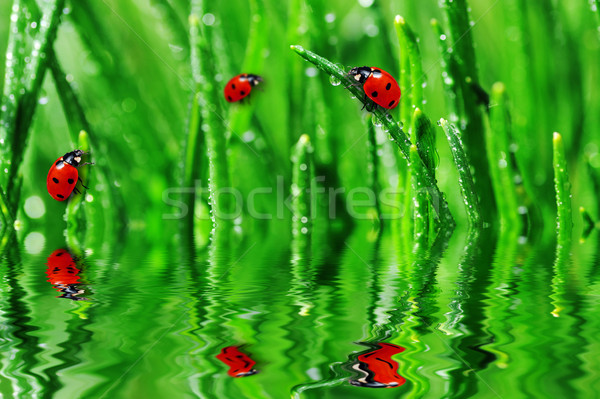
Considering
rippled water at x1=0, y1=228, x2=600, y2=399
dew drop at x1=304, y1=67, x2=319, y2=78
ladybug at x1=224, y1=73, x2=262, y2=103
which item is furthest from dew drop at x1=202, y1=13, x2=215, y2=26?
rippled water at x1=0, y1=228, x2=600, y2=399

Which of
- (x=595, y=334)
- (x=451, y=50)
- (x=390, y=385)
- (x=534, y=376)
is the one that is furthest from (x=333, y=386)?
(x=451, y=50)

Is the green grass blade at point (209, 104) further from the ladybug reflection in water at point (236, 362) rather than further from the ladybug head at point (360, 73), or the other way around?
the ladybug reflection in water at point (236, 362)

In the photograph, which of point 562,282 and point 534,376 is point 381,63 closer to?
point 562,282

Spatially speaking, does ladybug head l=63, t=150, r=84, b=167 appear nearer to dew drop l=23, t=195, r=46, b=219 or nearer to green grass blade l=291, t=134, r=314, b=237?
dew drop l=23, t=195, r=46, b=219

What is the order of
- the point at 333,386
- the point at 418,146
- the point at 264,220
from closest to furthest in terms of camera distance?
the point at 333,386 < the point at 418,146 < the point at 264,220

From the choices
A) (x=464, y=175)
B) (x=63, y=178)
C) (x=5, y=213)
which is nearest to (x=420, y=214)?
(x=464, y=175)
